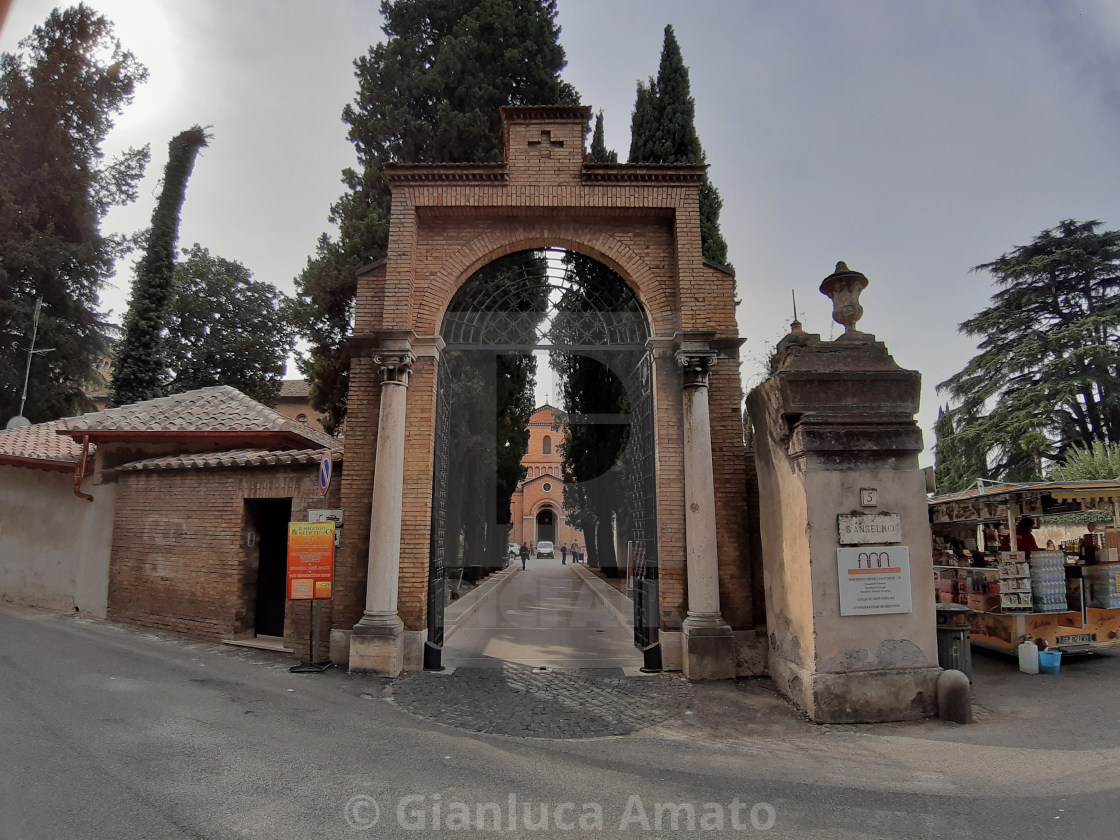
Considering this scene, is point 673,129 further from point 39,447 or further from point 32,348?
point 32,348

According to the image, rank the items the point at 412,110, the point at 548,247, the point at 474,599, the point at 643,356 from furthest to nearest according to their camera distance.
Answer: the point at 474,599
the point at 412,110
the point at 643,356
the point at 548,247

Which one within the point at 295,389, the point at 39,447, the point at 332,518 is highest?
the point at 295,389

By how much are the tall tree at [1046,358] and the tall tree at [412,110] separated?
828 inches

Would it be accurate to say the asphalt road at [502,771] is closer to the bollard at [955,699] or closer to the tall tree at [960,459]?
the bollard at [955,699]

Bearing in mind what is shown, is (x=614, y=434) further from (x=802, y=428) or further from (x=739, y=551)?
(x=802, y=428)

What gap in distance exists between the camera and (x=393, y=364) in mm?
8367

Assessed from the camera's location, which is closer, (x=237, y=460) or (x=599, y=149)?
(x=237, y=460)

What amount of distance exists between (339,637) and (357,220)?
9641mm

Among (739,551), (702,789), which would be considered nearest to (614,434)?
(739,551)

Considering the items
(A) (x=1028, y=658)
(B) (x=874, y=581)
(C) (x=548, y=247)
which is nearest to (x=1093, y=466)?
(A) (x=1028, y=658)

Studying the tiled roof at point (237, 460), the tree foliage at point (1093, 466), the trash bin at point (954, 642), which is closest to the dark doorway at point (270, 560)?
the tiled roof at point (237, 460)

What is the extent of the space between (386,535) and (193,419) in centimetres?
630

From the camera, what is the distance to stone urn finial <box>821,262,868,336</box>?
24.3 ft

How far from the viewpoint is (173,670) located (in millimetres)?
7809
